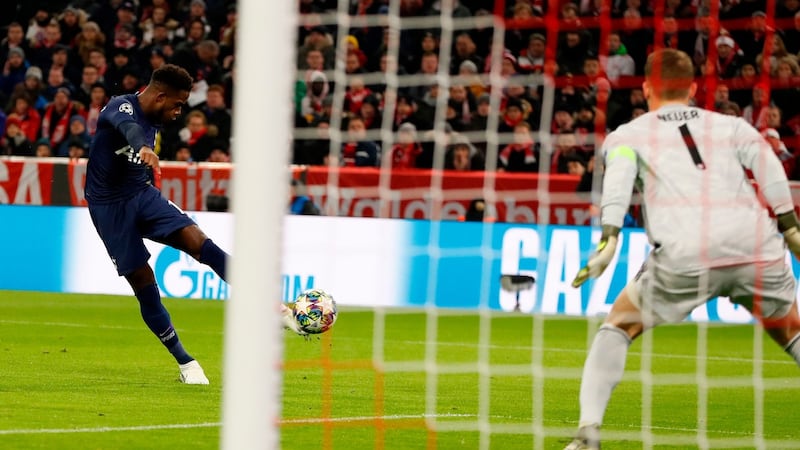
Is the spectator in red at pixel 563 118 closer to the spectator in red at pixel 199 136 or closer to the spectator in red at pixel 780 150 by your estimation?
the spectator in red at pixel 780 150

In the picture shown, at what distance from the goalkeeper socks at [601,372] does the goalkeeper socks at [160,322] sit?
3337mm

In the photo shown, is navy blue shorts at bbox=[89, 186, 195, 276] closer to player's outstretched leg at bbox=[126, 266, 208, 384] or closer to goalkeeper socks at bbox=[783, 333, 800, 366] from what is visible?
player's outstretched leg at bbox=[126, 266, 208, 384]

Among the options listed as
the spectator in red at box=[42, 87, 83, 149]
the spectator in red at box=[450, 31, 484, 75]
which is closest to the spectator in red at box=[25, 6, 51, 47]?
the spectator in red at box=[42, 87, 83, 149]

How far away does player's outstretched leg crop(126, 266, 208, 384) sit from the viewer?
30.1 ft

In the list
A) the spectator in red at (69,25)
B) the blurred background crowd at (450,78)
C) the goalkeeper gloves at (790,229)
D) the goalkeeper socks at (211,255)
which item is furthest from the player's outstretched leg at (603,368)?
the spectator in red at (69,25)

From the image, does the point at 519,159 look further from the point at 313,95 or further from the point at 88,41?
the point at 88,41

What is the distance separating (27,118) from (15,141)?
41 centimetres

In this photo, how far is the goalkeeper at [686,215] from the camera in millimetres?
6508

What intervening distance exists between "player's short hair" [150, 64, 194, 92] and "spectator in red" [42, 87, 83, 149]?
9.95 m

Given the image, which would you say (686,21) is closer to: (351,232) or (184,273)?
(351,232)

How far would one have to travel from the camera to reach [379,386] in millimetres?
9609

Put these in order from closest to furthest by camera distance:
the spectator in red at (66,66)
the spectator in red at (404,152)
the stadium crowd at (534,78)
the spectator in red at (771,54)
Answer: the spectator in red at (771,54) → the stadium crowd at (534,78) → the spectator in red at (404,152) → the spectator in red at (66,66)

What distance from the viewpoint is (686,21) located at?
14.0 m

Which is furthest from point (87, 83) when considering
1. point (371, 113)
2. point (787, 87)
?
point (787, 87)
